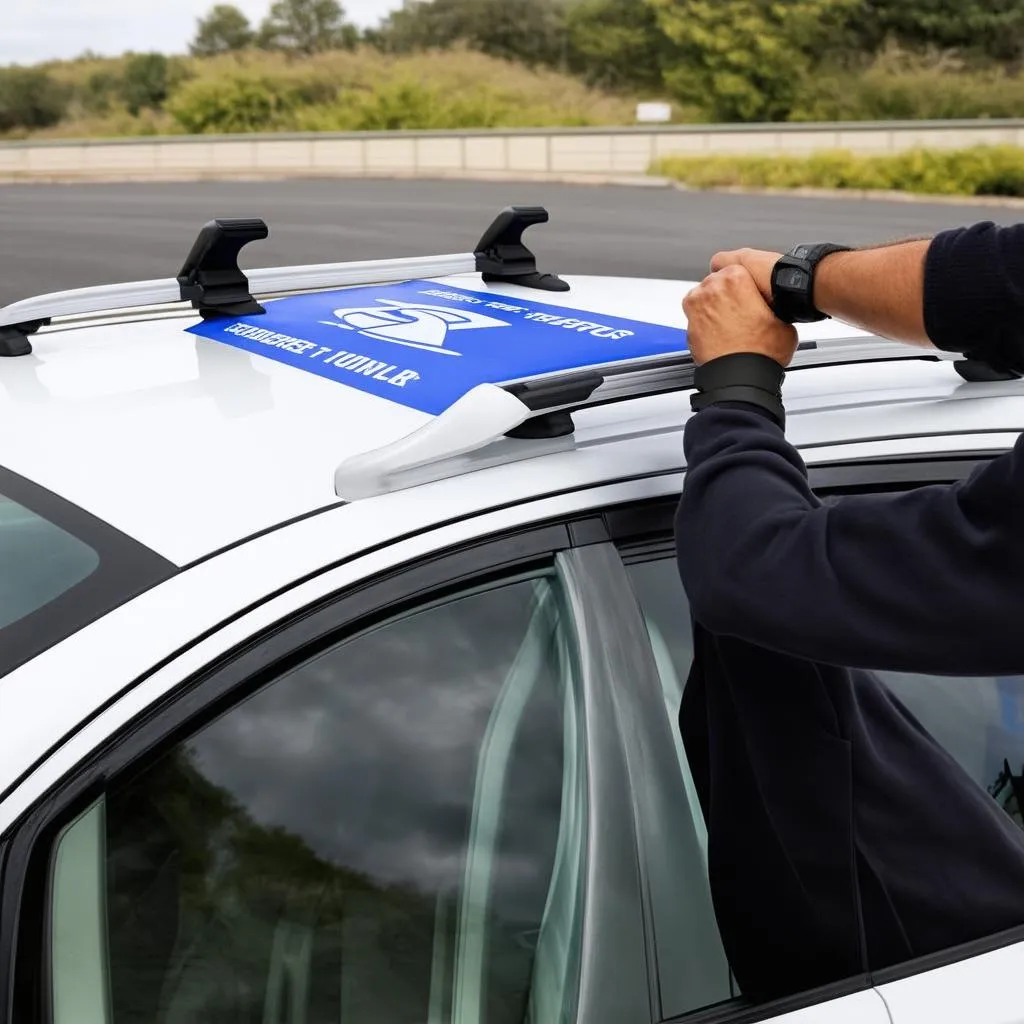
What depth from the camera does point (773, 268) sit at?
1429 millimetres

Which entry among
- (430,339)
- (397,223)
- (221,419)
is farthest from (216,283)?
(397,223)

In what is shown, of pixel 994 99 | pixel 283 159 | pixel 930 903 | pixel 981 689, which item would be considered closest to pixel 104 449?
pixel 930 903

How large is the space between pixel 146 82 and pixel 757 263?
45.5 m

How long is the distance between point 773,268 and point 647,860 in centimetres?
63

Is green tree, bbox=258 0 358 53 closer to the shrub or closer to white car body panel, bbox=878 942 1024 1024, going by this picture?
the shrub

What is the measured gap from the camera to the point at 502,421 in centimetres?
125

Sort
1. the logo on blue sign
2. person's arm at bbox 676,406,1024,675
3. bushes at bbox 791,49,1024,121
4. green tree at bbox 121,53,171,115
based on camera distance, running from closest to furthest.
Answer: person's arm at bbox 676,406,1024,675 → the logo on blue sign → bushes at bbox 791,49,1024,121 → green tree at bbox 121,53,171,115

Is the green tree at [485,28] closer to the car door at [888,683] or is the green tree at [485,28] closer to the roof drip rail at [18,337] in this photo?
the roof drip rail at [18,337]

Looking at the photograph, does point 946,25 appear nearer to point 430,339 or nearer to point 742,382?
point 430,339

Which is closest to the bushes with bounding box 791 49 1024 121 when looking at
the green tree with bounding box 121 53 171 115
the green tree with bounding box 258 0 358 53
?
the green tree with bounding box 258 0 358 53

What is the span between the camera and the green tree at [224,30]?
48375 mm

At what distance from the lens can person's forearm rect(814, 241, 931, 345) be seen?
1.31 meters

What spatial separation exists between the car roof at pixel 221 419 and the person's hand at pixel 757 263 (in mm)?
159

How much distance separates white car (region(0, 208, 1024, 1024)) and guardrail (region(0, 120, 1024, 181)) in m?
24.8
